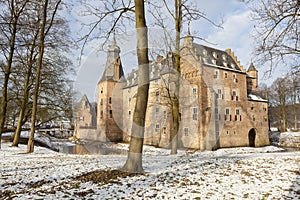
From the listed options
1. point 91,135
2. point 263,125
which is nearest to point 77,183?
point 263,125

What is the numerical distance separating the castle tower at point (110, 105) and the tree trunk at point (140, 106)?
3244cm

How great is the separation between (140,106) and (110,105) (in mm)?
36380

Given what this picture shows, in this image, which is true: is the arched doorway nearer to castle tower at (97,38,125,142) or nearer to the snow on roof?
the snow on roof

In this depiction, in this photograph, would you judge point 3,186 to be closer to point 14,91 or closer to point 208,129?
point 14,91

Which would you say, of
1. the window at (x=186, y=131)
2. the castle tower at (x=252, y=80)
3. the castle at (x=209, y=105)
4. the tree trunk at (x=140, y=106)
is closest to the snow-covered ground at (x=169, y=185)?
the tree trunk at (x=140, y=106)

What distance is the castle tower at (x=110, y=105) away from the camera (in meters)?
39.6

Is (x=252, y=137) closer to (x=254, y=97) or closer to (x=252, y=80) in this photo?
(x=254, y=97)

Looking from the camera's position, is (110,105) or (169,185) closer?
(169,185)

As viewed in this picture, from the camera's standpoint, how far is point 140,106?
652 cm

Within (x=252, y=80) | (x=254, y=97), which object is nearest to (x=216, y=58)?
(x=254, y=97)

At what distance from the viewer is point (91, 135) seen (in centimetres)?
4284

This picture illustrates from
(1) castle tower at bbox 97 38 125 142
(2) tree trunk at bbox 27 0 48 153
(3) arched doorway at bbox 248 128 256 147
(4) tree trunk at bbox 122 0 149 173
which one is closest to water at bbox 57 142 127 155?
(2) tree trunk at bbox 27 0 48 153

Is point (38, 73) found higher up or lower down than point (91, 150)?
higher up

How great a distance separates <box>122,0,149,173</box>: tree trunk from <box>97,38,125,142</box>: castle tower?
32436mm
